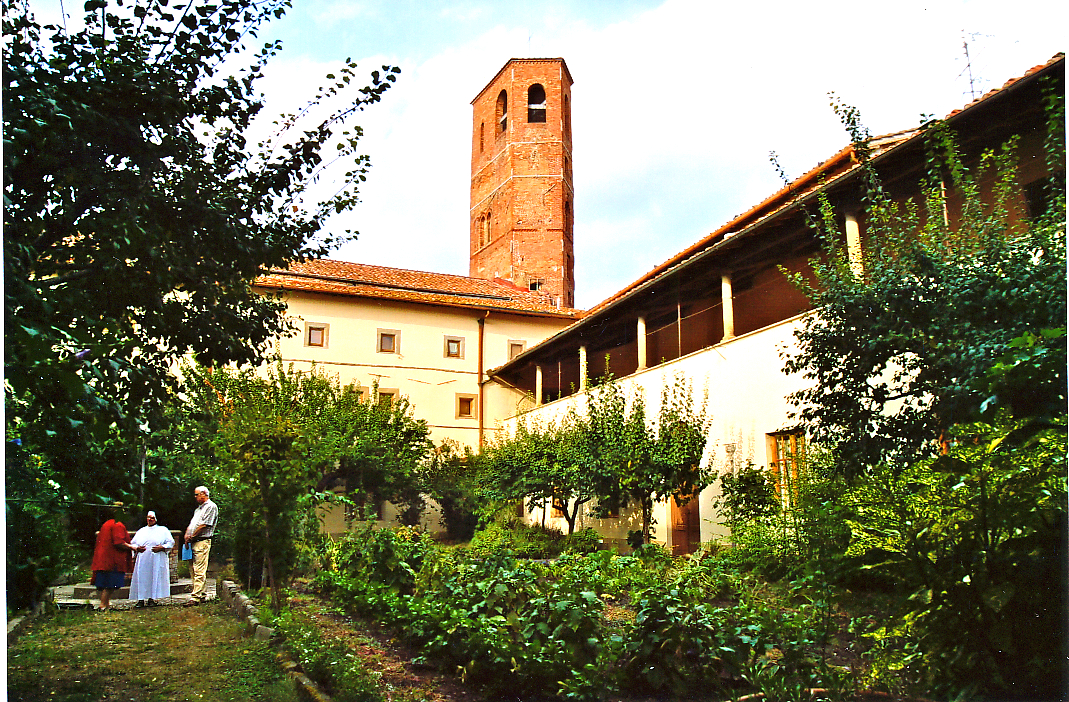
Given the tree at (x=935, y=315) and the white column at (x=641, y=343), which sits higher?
the white column at (x=641, y=343)

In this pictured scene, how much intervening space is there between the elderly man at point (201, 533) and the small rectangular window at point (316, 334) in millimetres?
2726

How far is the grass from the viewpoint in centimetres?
405

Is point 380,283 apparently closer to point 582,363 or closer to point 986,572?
point 582,363

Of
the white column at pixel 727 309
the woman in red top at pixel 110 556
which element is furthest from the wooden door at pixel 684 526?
the woman in red top at pixel 110 556

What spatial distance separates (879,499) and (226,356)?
374cm

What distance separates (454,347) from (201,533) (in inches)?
163

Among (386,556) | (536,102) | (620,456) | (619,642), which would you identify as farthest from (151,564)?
(536,102)

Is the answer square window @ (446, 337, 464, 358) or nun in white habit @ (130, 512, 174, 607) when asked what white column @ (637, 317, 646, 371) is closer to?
square window @ (446, 337, 464, 358)

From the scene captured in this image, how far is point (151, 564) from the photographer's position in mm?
6875

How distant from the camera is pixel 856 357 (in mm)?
5090

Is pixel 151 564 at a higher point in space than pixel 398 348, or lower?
lower

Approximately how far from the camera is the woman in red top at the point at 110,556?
648cm

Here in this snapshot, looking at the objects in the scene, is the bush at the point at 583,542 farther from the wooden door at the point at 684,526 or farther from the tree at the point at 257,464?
the tree at the point at 257,464

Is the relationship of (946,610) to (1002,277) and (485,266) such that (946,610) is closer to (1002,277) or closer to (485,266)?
(1002,277)
